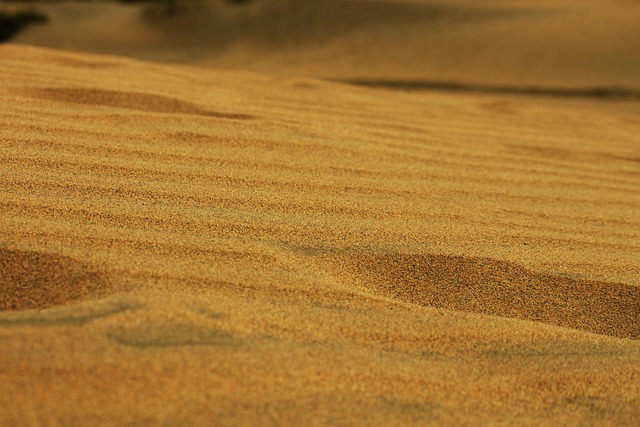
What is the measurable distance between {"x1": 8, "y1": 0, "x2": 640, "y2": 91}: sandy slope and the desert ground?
6.53 metres

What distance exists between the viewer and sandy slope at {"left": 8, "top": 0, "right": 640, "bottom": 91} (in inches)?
401

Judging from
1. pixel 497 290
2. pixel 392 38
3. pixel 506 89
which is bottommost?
pixel 497 290

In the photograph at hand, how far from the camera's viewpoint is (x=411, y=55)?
1125 cm

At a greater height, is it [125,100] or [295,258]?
[125,100]

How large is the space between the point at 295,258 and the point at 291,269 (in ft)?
0.22

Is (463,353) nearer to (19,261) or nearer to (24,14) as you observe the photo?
(19,261)

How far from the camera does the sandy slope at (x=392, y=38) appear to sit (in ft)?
33.4

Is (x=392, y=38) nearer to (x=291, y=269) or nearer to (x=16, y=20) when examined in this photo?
(x=16, y=20)

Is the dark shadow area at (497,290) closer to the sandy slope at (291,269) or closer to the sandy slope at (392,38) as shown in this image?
the sandy slope at (291,269)

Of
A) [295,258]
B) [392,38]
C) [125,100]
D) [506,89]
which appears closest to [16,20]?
[392,38]

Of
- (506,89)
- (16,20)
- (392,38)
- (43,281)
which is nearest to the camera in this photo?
(43,281)

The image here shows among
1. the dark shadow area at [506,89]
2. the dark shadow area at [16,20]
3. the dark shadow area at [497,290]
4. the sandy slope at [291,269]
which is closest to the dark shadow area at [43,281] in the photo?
the sandy slope at [291,269]

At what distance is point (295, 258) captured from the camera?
182 centimetres

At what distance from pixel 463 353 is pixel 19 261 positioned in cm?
85
